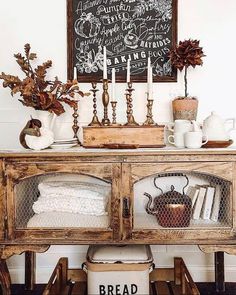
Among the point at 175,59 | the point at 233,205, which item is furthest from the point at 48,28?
the point at 233,205

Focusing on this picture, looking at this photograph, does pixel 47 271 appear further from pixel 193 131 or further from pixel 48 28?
pixel 48 28

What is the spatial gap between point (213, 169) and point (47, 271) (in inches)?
53.6

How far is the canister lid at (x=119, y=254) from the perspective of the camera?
7.34ft

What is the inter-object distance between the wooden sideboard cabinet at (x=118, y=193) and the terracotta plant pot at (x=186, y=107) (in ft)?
1.43

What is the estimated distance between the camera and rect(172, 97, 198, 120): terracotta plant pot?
8.15 ft

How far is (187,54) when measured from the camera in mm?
2490

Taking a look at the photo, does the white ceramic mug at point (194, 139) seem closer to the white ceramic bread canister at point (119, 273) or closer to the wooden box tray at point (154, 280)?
the white ceramic bread canister at point (119, 273)

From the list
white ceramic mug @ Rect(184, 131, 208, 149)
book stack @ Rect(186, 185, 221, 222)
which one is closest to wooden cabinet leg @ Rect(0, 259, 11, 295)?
book stack @ Rect(186, 185, 221, 222)

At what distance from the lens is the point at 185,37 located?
266 centimetres

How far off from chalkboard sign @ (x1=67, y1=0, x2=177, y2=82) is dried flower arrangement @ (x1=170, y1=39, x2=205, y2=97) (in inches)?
5.5

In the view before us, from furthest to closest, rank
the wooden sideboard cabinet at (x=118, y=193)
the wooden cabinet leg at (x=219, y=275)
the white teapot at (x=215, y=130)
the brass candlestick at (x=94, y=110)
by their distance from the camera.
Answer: the wooden cabinet leg at (x=219, y=275), the brass candlestick at (x=94, y=110), the white teapot at (x=215, y=130), the wooden sideboard cabinet at (x=118, y=193)

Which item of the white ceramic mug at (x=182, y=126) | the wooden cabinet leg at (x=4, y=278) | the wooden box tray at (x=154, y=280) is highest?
the white ceramic mug at (x=182, y=126)

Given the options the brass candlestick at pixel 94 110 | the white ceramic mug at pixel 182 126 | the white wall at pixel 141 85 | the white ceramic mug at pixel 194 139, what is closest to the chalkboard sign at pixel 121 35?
the white wall at pixel 141 85

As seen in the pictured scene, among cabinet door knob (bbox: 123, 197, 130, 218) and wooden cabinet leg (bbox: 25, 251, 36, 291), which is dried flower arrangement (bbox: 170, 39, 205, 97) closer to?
cabinet door knob (bbox: 123, 197, 130, 218)
